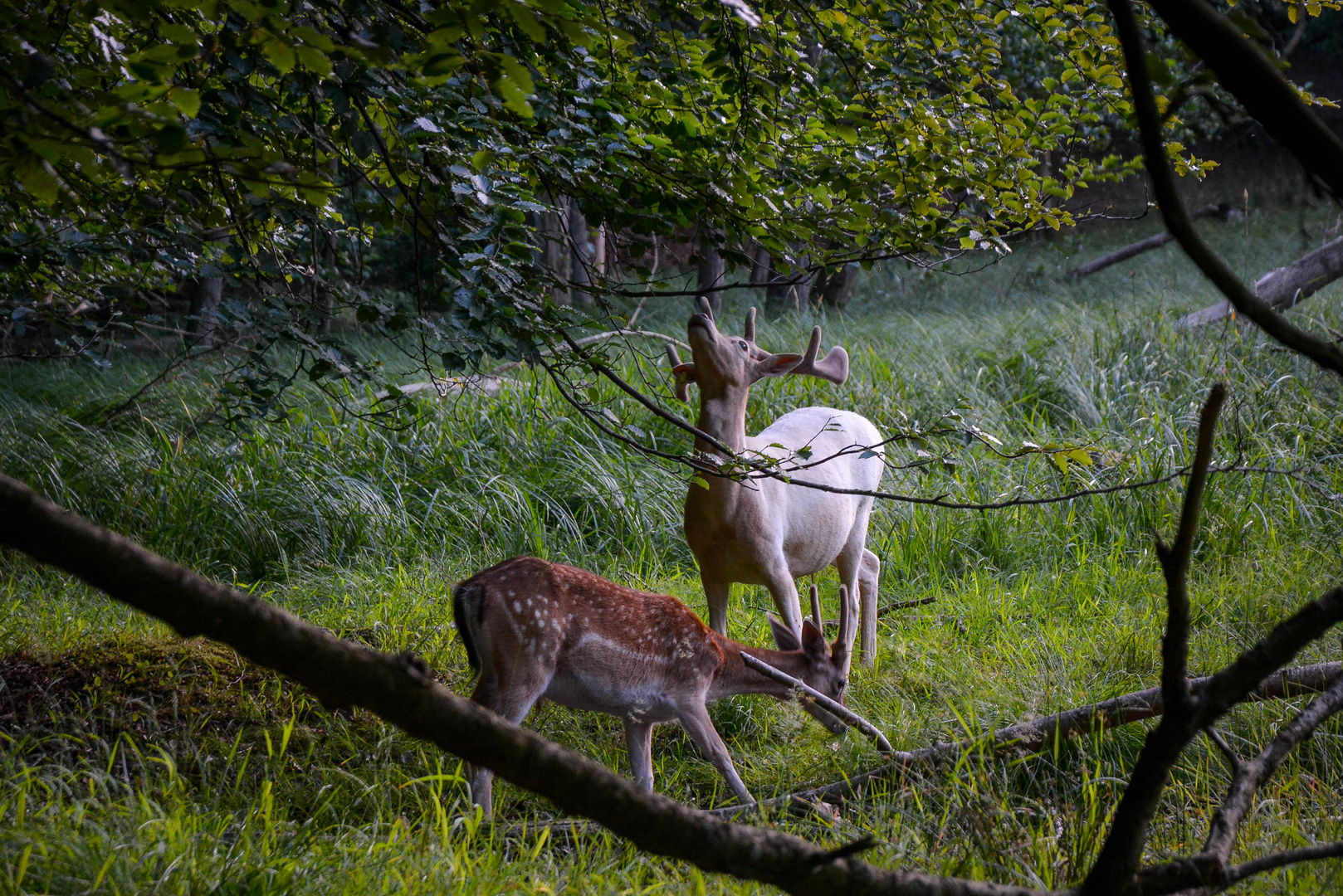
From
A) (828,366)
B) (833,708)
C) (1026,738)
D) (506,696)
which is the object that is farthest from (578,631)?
(828,366)

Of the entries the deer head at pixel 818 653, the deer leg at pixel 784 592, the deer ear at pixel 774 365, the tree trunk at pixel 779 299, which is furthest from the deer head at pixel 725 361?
the tree trunk at pixel 779 299

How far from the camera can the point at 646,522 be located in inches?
251

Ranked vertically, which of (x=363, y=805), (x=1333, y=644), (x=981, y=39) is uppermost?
(x=981, y=39)

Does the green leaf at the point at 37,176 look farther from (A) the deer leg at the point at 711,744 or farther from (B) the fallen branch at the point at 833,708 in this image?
(A) the deer leg at the point at 711,744

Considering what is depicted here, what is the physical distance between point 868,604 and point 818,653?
1.24 m

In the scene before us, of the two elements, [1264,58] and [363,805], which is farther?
[363,805]

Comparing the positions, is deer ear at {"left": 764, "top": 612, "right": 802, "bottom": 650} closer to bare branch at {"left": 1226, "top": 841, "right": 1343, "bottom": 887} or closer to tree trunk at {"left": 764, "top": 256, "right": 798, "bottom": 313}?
bare branch at {"left": 1226, "top": 841, "right": 1343, "bottom": 887}

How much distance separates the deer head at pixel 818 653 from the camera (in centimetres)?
392

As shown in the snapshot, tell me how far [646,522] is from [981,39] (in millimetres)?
3615

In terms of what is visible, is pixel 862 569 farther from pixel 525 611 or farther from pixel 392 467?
pixel 392 467

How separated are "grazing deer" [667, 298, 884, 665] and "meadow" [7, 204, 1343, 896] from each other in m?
0.38

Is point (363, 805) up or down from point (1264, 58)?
down

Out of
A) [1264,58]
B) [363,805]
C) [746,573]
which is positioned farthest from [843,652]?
[1264,58]

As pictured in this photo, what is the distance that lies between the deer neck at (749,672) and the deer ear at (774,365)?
3.82 ft
